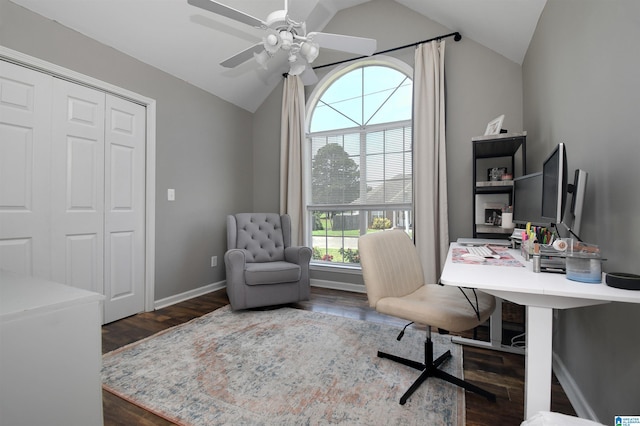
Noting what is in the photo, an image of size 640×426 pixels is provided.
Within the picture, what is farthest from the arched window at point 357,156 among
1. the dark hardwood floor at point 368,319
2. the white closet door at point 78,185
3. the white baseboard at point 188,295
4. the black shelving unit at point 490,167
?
the white closet door at point 78,185

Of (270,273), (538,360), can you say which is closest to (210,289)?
(270,273)

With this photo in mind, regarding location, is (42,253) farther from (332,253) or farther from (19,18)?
(332,253)

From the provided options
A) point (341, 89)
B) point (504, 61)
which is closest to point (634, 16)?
point (504, 61)

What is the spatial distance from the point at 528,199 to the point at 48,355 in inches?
90.8

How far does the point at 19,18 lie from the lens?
6.43ft

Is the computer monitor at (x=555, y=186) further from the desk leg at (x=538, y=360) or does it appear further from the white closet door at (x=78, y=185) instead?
the white closet door at (x=78, y=185)

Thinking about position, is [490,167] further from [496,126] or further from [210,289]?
[210,289]

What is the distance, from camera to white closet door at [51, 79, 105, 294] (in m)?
2.19

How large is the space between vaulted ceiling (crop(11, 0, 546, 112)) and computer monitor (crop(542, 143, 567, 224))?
4.75 feet

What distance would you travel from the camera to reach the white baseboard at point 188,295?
2887 millimetres

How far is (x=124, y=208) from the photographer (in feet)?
8.60

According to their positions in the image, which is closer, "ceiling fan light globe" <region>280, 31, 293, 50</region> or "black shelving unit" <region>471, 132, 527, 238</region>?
"ceiling fan light globe" <region>280, 31, 293, 50</region>

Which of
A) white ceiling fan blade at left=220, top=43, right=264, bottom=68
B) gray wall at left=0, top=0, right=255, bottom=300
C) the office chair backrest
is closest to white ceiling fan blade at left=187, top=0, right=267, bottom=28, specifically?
white ceiling fan blade at left=220, top=43, right=264, bottom=68

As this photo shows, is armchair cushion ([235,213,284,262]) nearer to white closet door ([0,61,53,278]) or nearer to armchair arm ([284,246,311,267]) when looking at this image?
armchair arm ([284,246,311,267])
